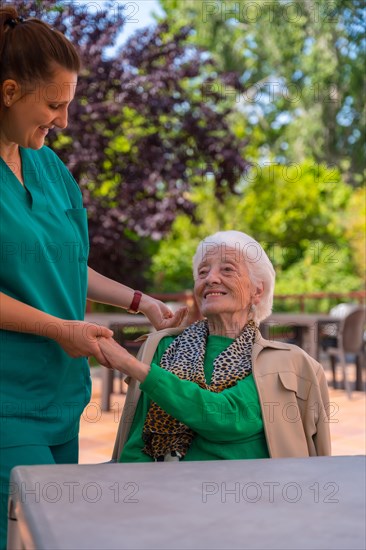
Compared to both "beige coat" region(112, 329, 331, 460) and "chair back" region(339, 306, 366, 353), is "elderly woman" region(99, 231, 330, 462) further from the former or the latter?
"chair back" region(339, 306, 366, 353)

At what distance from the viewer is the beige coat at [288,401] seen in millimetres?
1705

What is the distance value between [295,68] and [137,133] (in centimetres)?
1241

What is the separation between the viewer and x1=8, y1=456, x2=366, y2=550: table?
935mm

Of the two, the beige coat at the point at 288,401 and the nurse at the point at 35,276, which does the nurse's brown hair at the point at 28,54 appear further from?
the beige coat at the point at 288,401

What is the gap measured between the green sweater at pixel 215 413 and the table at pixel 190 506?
0.37m

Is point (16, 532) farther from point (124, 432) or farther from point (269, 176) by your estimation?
point (269, 176)

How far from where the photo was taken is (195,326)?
2049mm

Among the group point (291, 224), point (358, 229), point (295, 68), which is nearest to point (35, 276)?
point (358, 229)

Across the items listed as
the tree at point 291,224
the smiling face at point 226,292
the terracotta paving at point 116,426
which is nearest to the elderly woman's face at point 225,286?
the smiling face at point 226,292

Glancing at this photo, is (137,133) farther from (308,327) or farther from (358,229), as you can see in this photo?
(358,229)

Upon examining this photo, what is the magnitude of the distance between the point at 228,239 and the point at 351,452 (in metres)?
2.67

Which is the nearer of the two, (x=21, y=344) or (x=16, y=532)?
(x=16, y=532)

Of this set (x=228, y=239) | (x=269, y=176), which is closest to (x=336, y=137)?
(x=269, y=176)

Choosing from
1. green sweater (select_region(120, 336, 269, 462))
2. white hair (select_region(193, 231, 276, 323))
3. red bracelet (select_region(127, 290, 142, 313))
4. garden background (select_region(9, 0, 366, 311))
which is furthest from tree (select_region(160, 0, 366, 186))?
green sweater (select_region(120, 336, 269, 462))
